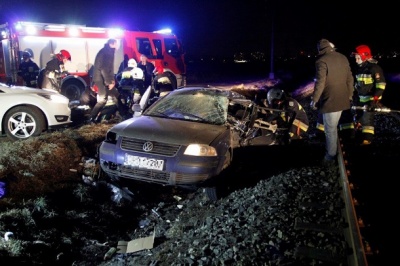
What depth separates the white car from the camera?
22.5 ft

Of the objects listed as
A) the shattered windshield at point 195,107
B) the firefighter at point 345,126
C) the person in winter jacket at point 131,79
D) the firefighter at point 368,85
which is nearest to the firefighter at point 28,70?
the person in winter jacket at point 131,79

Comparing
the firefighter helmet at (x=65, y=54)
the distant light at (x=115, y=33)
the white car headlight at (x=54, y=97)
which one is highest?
the distant light at (x=115, y=33)

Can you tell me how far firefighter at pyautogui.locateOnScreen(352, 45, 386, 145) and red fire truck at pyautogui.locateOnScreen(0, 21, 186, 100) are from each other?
6885 millimetres

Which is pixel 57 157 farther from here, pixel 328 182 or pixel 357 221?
pixel 357 221

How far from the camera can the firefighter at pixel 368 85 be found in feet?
21.0

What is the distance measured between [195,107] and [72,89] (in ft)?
23.2

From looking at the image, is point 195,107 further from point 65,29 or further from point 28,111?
point 65,29

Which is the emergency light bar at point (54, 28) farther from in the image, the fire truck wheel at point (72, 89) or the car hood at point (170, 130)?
the car hood at point (170, 130)

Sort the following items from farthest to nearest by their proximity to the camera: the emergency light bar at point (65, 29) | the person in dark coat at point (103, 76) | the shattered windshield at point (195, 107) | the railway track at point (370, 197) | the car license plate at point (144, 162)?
the emergency light bar at point (65, 29) < the person in dark coat at point (103, 76) < the shattered windshield at point (195, 107) < the car license plate at point (144, 162) < the railway track at point (370, 197)

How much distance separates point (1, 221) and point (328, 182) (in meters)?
4.05

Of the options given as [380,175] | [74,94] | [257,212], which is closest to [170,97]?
[257,212]

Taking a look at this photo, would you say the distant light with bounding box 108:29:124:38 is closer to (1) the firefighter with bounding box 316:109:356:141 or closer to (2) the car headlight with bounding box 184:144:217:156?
(1) the firefighter with bounding box 316:109:356:141

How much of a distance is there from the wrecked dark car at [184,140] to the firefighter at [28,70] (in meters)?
6.23

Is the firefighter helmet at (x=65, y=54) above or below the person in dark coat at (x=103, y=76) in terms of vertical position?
above
